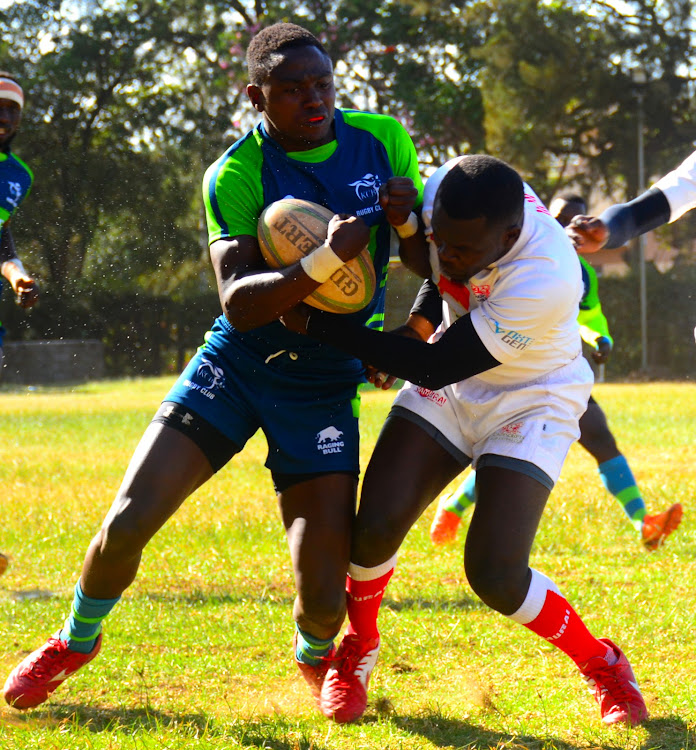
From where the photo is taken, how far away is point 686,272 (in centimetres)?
2377

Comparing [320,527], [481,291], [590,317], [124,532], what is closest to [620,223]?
[481,291]

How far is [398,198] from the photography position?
3576 mm

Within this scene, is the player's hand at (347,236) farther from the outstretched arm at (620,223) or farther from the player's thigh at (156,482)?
the outstretched arm at (620,223)

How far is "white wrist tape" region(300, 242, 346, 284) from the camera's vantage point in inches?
132

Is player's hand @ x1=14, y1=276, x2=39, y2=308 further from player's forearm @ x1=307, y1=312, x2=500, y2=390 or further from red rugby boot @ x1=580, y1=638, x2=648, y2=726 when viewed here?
red rugby boot @ x1=580, y1=638, x2=648, y2=726

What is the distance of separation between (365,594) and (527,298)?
126 centimetres

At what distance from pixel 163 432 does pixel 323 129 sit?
1.21 meters

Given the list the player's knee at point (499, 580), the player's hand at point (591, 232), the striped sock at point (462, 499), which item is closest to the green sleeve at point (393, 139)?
the player's hand at point (591, 232)

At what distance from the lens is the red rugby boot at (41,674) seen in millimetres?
3729

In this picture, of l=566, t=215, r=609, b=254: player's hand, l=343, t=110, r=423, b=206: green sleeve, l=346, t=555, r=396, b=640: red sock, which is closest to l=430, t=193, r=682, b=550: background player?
l=566, t=215, r=609, b=254: player's hand

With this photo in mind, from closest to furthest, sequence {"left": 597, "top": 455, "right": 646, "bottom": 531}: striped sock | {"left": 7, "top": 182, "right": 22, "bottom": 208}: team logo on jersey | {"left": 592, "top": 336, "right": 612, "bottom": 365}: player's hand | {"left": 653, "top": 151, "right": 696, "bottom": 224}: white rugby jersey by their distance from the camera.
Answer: {"left": 653, "top": 151, "right": 696, "bottom": 224}: white rugby jersey → {"left": 7, "top": 182, "right": 22, "bottom": 208}: team logo on jersey → {"left": 597, "top": 455, "right": 646, "bottom": 531}: striped sock → {"left": 592, "top": 336, "right": 612, "bottom": 365}: player's hand

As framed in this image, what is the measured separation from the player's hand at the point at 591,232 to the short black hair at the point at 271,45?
1252 mm

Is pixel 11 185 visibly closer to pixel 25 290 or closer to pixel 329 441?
pixel 25 290

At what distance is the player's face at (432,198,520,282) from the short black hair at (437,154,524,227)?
0.07ft
